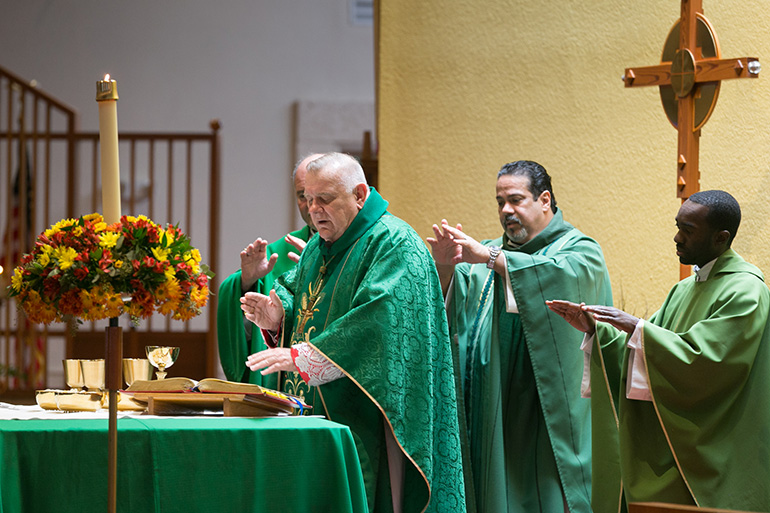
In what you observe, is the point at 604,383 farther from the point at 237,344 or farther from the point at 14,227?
the point at 14,227

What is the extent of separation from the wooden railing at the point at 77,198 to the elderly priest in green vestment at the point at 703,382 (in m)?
3.57

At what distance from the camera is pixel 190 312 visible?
1875 millimetres

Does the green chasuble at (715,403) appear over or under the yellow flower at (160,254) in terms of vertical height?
under

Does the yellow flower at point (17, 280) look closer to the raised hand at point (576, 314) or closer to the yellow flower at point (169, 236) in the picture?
the yellow flower at point (169, 236)

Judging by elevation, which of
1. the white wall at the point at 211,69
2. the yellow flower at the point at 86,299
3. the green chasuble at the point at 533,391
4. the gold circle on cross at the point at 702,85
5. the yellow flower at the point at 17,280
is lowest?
the green chasuble at the point at 533,391

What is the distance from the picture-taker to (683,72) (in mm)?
3494

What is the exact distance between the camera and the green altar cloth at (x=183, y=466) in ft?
6.21

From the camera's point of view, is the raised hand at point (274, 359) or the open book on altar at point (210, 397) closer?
the open book on altar at point (210, 397)

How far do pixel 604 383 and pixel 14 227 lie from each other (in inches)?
189

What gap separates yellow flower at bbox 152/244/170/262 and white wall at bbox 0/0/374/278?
5926 millimetres

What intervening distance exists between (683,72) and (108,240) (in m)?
2.49

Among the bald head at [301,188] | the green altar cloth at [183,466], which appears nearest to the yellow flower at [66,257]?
the green altar cloth at [183,466]

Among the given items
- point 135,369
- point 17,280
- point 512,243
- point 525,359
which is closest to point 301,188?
point 512,243

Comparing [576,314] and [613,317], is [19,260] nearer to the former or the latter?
[576,314]
